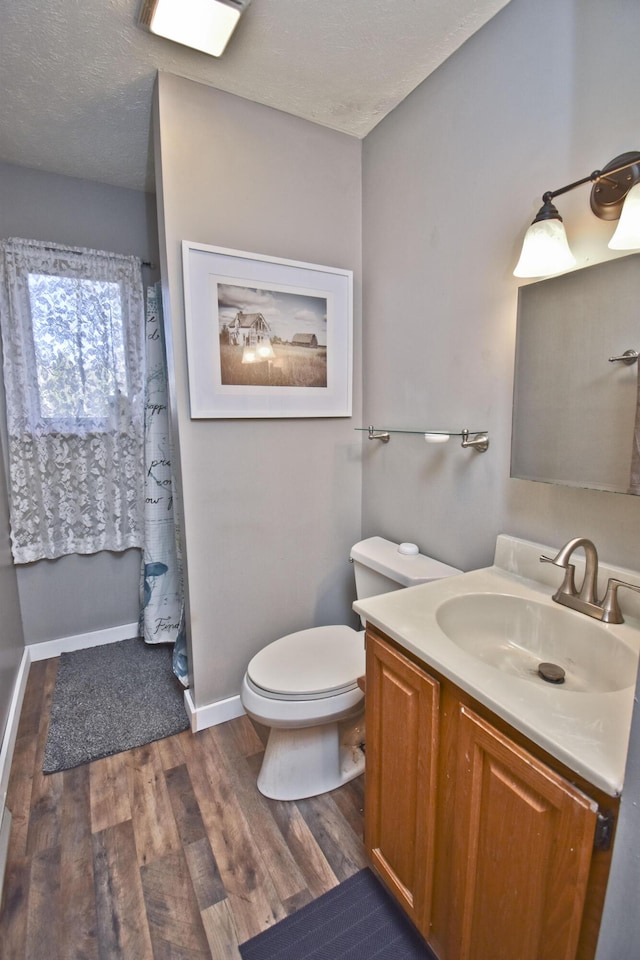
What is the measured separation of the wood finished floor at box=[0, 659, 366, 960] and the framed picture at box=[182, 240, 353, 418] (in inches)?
54.4

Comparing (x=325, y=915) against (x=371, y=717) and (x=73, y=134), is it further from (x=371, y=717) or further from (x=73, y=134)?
(x=73, y=134)

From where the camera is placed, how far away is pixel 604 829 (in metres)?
0.61

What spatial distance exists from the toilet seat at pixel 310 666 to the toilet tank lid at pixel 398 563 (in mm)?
319

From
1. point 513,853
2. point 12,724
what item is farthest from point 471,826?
point 12,724

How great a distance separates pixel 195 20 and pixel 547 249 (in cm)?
122

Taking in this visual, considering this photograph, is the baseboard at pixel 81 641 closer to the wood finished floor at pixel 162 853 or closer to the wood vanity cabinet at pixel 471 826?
the wood finished floor at pixel 162 853

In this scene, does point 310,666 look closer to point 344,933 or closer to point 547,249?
point 344,933

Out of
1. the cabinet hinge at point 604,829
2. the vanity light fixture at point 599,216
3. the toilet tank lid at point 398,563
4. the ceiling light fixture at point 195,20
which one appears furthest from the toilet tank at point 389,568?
the ceiling light fixture at point 195,20

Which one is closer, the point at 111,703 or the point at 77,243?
the point at 111,703

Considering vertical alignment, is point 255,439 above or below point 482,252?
below

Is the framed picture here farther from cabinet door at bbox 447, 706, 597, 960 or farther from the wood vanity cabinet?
cabinet door at bbox 447, 706, 597, 960

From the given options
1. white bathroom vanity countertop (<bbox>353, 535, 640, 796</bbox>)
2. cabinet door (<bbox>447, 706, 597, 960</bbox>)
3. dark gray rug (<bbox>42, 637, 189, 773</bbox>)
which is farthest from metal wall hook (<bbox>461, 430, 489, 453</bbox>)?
dark gray rug (<bbox>42, 637, 189, 773</bbox>)

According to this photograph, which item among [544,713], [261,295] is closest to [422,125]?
[261,295]

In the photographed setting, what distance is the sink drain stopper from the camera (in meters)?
0.99
